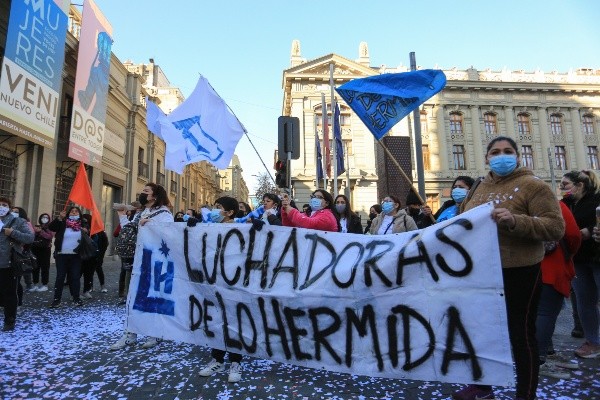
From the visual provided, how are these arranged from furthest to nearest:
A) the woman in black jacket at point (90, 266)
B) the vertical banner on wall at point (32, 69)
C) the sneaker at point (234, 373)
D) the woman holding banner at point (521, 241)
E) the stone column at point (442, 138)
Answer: the stone column at point (442, 138)
the vertical banner on wall at point (32, 69)
the woman in black jacket at point (90, 266)
the sneaker at point (234, 373)
the woman holding banner at point (521, 241)

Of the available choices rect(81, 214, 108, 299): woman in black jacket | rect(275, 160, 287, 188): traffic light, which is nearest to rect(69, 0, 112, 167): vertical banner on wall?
rect(81, 214, 108, 299): woman in black jacket

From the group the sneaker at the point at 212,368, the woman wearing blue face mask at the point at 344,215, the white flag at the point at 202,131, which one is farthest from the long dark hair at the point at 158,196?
the woman wearing blue face mask at the point at 344,215

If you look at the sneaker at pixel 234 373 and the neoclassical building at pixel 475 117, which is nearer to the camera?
the sneaker at pixel 234 373

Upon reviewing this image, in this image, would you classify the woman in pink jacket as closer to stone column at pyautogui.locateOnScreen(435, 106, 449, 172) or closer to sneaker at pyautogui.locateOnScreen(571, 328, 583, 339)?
sneaker at pyautogui.locateOnScreen(571, 328, 583, 339)

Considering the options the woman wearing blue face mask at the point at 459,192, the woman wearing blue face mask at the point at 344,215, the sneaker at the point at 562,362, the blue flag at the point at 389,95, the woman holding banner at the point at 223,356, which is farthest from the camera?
the woman wearing blue face mask at the point at 344,215

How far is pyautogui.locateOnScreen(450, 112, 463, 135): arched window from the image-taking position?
1390 inches

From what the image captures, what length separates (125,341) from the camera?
170 inches

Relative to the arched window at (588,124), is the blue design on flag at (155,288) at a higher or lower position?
lower

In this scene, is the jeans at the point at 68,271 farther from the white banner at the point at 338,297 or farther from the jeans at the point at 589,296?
the jeans at the point at 589,296

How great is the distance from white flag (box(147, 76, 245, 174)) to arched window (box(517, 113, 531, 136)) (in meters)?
37.2

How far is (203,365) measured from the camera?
145 inches

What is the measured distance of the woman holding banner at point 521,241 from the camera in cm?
237

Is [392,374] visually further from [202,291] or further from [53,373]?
[53,373]

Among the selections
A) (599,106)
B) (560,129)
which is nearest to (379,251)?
(560,129)
